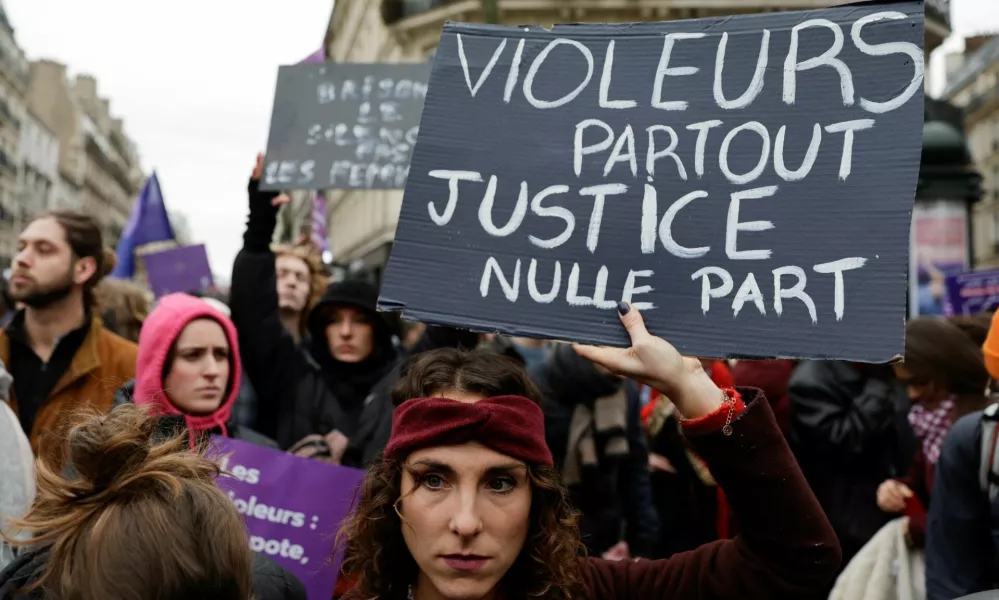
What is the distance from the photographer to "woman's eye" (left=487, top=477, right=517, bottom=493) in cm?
182

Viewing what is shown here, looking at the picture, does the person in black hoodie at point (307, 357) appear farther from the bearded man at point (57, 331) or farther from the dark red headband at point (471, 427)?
the dark red headband at point (471, 427)

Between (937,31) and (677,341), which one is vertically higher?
(937,31)

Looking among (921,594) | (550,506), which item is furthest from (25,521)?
(921,594)

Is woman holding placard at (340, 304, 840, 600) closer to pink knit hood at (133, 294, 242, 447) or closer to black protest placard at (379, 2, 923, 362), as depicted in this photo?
black protest placard at (379, 2, 923, 362)

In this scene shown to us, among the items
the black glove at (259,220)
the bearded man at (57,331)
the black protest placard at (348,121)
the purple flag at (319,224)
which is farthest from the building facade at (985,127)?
the bearded man at (57,331)

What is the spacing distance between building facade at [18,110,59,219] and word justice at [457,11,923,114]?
222 ft

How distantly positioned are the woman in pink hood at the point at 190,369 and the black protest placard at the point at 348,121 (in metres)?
1.63

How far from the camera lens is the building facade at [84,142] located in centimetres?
7562

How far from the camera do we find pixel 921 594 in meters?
3.40

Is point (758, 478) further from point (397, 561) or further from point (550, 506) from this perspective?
point (397, 561)

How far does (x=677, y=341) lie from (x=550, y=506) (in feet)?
1.35

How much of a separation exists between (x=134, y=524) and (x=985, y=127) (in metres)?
61.8

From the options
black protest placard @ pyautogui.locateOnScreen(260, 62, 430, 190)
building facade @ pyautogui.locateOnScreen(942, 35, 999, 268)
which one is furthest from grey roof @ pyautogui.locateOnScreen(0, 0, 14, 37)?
black protest placard @ pyautogui.locateOnScreen(260, 62, 430, 190)

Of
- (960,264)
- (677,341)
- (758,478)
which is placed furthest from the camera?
(960,264)
